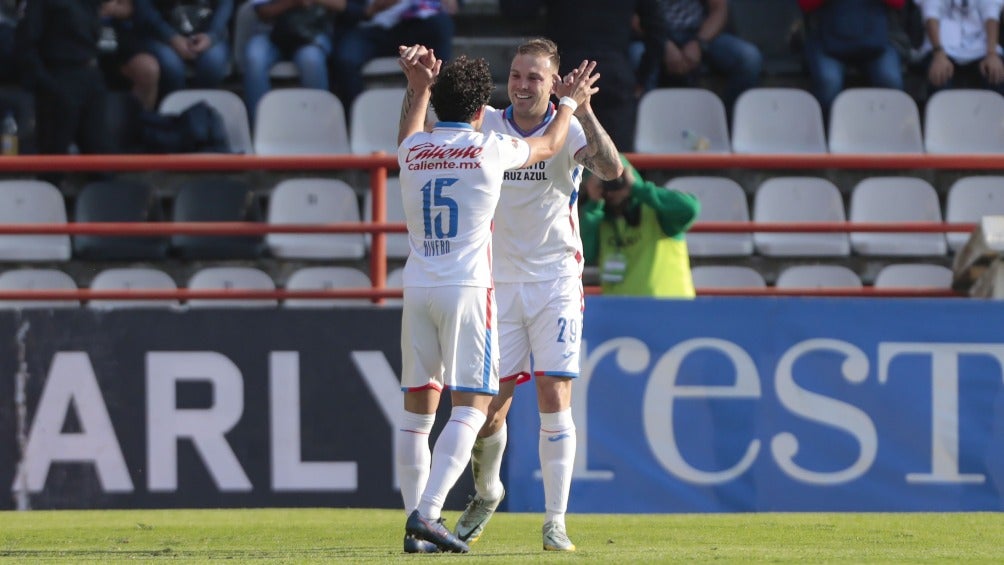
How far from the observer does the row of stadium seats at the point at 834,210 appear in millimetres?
12688

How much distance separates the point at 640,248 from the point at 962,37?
197 inches

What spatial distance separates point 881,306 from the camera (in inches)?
391

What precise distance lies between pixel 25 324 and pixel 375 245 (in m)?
2.11

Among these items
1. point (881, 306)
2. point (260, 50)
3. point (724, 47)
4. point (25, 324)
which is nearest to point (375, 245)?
point (25, 324)

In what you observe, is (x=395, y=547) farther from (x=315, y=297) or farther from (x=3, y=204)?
(x=3, y=204)

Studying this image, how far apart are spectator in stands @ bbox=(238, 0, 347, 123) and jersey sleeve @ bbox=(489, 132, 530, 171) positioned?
22.8 ft

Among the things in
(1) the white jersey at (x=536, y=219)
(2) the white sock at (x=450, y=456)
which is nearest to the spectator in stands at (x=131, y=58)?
(1) the white jersey at (x=536, y=219)

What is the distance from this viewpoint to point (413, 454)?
706cm

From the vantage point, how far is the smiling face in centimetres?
718

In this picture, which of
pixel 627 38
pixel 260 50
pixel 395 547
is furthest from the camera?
pixel 260 50

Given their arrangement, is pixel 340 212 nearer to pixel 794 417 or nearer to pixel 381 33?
pixel 381 33

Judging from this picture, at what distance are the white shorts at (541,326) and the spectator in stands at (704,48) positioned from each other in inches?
262

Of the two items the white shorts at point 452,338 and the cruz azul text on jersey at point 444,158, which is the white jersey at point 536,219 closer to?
the white shorts at point 452,338

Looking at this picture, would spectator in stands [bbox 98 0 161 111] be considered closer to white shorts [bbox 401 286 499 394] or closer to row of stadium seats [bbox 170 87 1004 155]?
row of stadium seats [bbox 170 87 1004 155]
